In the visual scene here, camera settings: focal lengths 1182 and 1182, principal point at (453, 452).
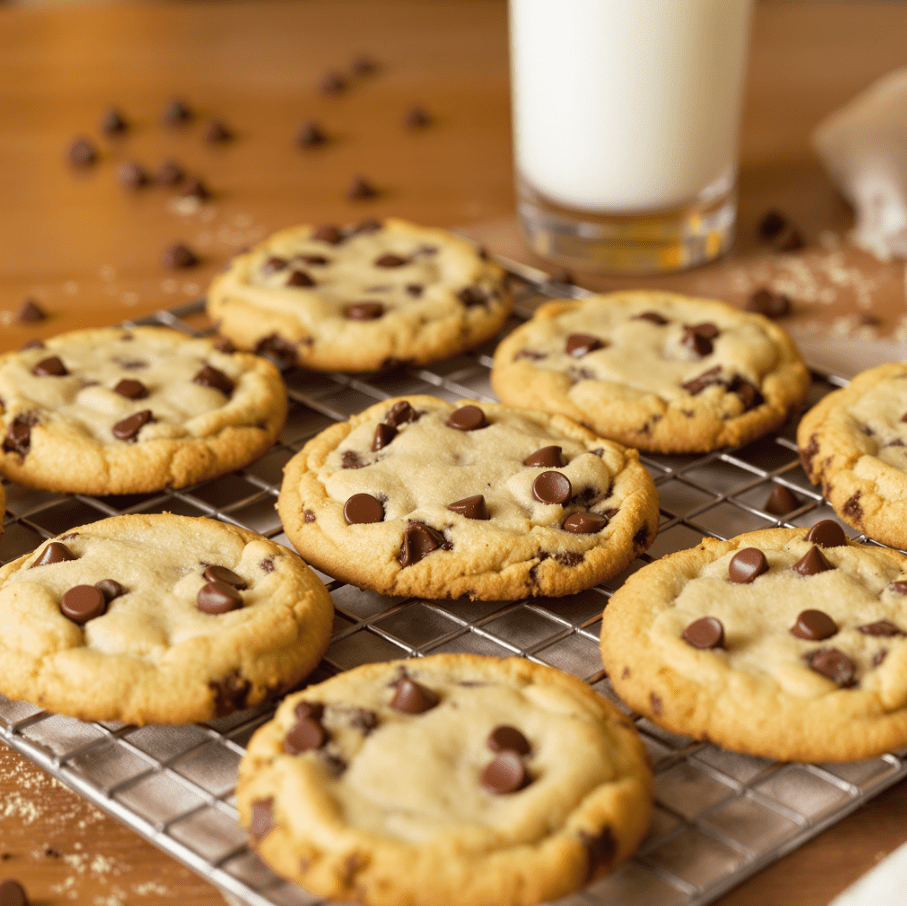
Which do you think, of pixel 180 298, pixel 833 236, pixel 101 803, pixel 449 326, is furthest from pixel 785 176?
pixel 101 803

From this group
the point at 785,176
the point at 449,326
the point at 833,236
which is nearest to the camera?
the point at 449,326

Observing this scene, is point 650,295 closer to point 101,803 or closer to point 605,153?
A: point 605,153

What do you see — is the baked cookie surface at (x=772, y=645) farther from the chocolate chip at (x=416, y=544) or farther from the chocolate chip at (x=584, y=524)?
the chocolate chip at (x=416, y=544)

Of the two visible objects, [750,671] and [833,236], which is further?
[833,236]

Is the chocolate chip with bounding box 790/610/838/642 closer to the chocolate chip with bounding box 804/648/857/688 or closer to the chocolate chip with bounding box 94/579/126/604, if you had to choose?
the chocolate chip with bounding box 804/648/857/688

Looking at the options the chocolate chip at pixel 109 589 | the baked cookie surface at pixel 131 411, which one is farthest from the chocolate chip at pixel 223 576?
the baked cookie surface at pixel 131 411

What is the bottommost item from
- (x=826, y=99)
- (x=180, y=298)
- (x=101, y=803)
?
(x=101, y=803)

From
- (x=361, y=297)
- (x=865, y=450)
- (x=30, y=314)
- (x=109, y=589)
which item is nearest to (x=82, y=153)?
(x=30, y=314)
